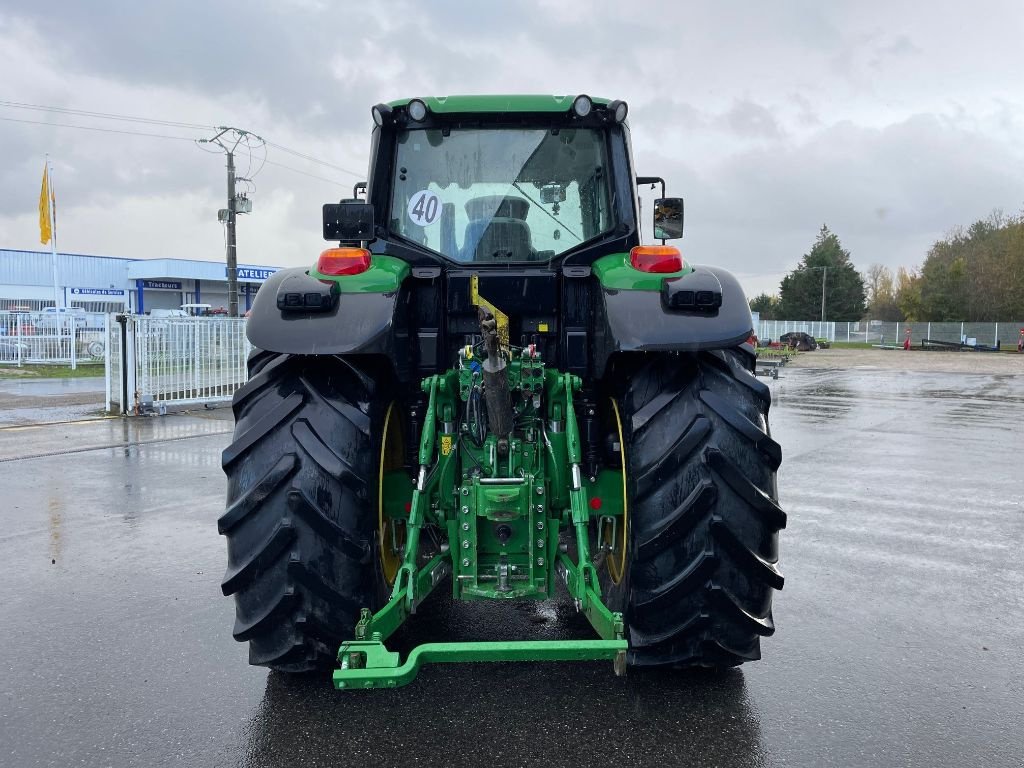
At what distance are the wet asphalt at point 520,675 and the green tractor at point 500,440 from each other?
30 cm

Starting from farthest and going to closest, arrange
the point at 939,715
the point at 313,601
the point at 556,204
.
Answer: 1. the point at 556,204
2. the point at 939,715
3. the point at 313,601

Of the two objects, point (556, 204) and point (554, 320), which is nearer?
point (554, 320)

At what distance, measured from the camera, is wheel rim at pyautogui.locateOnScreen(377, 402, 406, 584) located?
11.3 ft

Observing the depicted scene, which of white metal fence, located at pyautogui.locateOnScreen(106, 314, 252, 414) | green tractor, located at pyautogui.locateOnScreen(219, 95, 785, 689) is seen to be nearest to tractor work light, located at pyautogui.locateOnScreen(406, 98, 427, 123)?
green tractor, located at pyautogui.locateOnScreen(219, 95, 785, 689)

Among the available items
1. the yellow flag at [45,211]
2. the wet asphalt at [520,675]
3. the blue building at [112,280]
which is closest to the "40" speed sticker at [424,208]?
the wet asphalt at [520,675]

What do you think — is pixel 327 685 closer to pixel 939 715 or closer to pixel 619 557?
pixel 619 557

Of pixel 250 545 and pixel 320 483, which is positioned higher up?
pixel 320 483

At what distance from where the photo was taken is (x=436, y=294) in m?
3.76

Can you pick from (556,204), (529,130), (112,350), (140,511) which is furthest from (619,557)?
(112,350)

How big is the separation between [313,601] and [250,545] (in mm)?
324

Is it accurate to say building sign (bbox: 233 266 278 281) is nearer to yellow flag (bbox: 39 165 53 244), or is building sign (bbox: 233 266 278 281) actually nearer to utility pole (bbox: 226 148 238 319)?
yellow flag (bbox: 39 165 53 244)

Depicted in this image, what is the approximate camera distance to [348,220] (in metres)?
3.64

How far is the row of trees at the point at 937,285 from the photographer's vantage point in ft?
183

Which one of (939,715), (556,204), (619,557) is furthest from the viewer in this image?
(556,204)
